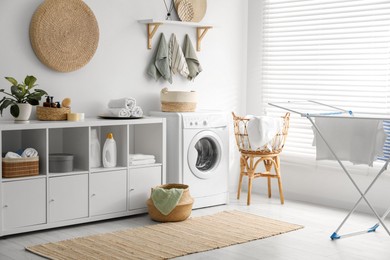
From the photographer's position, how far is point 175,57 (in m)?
5.59

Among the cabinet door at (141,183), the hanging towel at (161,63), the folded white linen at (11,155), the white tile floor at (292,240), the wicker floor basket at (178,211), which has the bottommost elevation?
the white tile floor at (292,240)

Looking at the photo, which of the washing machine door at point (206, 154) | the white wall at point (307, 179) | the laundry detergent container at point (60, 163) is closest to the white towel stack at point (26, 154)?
the laundry detergent container at point (60, 163)

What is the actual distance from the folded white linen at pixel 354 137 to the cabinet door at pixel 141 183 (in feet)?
4.57

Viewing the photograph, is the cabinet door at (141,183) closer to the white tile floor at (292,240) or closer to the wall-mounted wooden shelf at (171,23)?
the white tile floor at (292,240)

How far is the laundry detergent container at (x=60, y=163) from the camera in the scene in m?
4.51

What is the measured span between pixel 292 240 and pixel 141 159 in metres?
1.35

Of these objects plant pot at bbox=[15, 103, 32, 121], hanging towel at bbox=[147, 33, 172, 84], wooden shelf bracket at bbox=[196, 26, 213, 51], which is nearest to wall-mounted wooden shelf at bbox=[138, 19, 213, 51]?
wooden shelf bracket at bbox=[196, 26, 213, 51]

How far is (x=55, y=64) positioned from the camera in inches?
189

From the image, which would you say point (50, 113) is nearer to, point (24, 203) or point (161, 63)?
point (24, 203)

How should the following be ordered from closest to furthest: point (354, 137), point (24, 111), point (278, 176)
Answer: point (354, 137)
point (24, 111)
point (278, 176)

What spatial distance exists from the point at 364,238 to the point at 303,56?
1964 millimetres

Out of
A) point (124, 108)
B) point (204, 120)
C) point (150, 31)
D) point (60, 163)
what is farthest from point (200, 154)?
point (60, 163)

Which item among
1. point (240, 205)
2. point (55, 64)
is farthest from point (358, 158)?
point (55, 64)

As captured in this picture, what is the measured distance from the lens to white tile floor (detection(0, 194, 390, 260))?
12.9 ft
